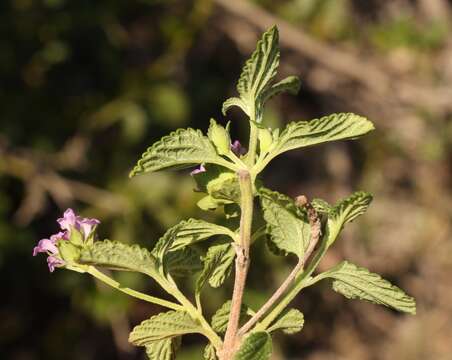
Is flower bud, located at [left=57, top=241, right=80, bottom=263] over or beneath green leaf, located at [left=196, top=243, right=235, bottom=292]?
beneath

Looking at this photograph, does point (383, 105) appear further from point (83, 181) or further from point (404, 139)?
point (83, 181)

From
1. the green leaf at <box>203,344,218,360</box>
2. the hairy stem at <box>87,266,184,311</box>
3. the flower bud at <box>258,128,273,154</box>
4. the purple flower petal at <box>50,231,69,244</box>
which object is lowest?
the green leaf at <box>203,344,218,360</box>

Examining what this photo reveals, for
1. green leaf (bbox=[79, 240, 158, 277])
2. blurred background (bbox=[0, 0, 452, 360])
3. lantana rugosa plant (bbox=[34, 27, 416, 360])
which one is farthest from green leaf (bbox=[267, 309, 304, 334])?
blurred background (bbox=[0, 0, 452, 360])

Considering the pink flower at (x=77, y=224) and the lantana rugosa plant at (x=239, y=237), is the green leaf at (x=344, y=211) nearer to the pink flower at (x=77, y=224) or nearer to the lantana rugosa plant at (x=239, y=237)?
the lantana rugosa plant at (x=239, y=237)

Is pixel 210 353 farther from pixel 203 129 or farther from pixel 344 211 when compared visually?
pixel 203 129

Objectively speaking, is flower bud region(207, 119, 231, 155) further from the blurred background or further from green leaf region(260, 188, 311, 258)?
the blurred background

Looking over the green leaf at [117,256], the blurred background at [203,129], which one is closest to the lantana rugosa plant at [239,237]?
the green leaf at [117,256]
